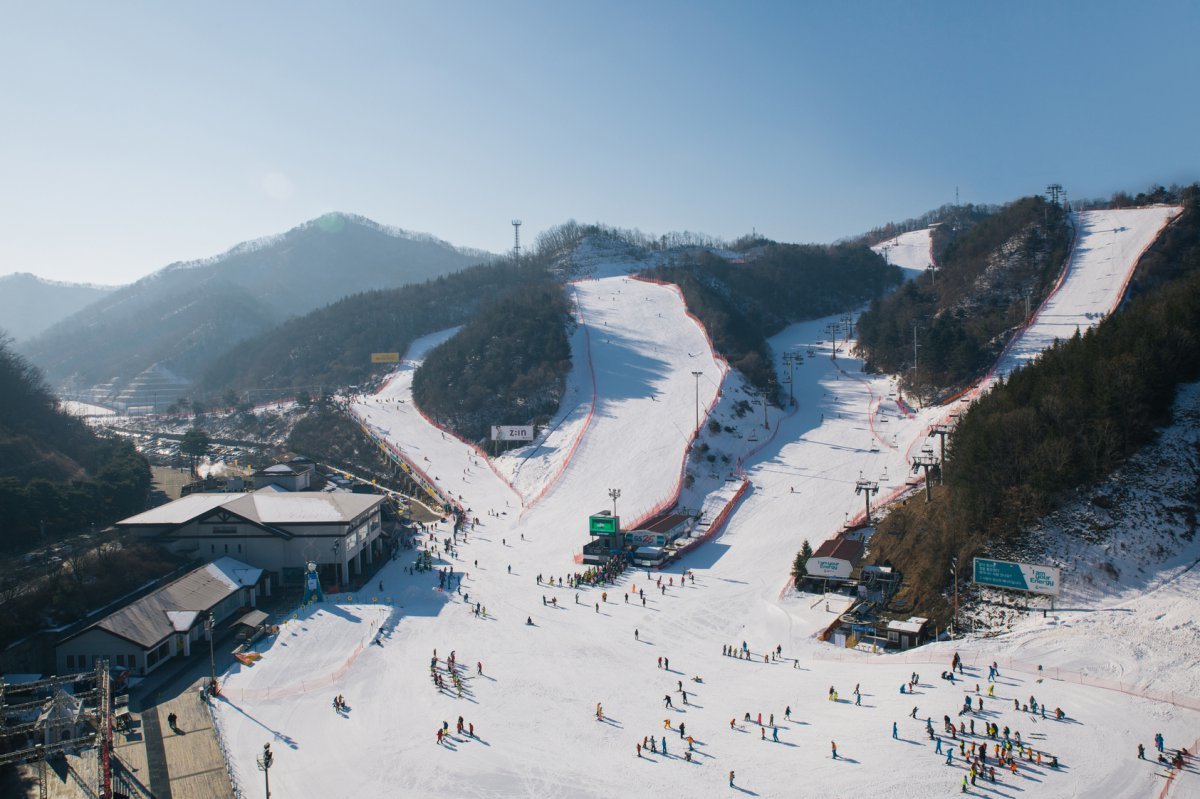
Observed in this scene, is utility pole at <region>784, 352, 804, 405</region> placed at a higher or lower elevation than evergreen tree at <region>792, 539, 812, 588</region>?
higher

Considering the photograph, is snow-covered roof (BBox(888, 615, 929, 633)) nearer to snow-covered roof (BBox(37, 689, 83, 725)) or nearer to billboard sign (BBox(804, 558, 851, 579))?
billboard sign (BBox(804, 558, 851, 579))

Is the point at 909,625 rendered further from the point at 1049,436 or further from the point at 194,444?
the point at 194,444

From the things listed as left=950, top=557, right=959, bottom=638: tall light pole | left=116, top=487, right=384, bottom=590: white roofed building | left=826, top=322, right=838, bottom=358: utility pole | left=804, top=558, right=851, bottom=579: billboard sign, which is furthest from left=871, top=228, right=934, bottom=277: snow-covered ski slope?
left=116, top=487, right=384, bottom=590: white roofed building

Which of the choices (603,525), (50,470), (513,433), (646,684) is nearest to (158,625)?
(646,684)

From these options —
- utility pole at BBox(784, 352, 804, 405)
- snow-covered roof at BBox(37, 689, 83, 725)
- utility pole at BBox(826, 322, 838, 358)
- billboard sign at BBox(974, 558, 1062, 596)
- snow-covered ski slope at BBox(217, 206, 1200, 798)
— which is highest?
utility pole at BBox(826, 322, 838, 358)

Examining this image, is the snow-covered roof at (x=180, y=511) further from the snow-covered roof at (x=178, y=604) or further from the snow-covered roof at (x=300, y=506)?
the snow-covered roof at (x=178, y=604)

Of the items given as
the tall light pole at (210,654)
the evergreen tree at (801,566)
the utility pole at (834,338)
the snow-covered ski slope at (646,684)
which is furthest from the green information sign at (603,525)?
the utility pole at (834,338)
